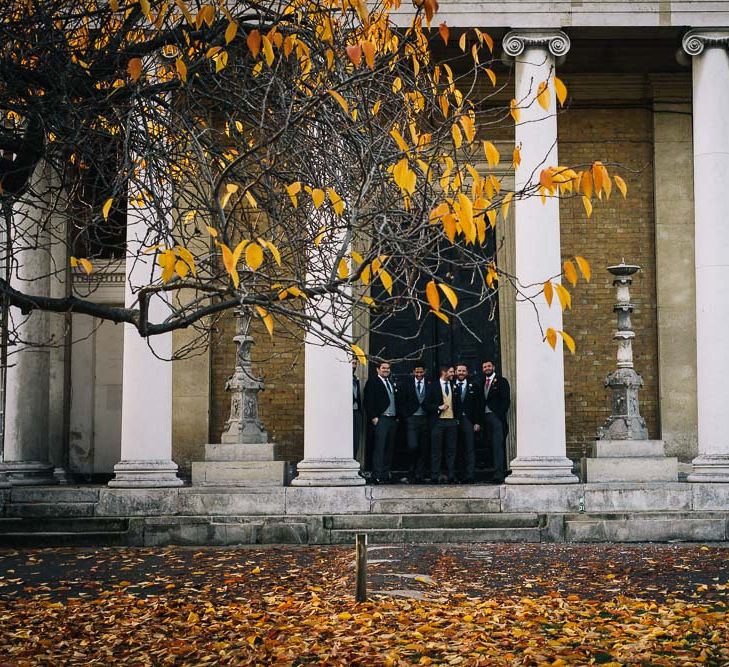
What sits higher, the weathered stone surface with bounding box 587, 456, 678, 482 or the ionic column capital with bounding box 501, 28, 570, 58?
the ionic column capital with bounding box 501, 28, 570, 58

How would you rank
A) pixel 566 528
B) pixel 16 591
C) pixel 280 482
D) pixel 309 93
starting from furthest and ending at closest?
pixel 280 482 < pixel 566 528 < pixel 16 591 < pixel 309 93

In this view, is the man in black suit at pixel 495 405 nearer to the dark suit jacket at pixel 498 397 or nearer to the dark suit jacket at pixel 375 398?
the dark suit jacket at pixel 498 397

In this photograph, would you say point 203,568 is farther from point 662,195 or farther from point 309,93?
point 662,195

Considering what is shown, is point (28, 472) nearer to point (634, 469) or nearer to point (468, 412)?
point (468, 412)

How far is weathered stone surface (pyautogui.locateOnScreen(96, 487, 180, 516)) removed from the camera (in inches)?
693

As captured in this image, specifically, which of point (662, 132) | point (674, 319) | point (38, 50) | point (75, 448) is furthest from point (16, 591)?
point (662, 132)

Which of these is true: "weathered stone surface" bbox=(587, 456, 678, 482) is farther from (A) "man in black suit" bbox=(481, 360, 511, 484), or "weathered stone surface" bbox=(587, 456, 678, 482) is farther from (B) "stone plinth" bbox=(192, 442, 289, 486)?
(B) "stone plinth" bbox=(192, 442, 289, 486)

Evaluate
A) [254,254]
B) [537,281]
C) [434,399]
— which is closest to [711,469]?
[537,281]

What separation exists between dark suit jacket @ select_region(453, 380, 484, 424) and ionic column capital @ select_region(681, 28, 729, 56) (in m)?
6.48

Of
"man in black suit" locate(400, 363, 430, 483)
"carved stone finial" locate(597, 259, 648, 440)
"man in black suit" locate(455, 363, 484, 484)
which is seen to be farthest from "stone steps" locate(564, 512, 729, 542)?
"man in black suit" locate(400, 363, 430, 483)

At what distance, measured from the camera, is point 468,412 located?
1933 cm

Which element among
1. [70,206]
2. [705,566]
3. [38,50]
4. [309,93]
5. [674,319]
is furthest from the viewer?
[674,319]

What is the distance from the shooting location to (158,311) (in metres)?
18.4

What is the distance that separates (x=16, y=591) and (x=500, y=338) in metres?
11.8
